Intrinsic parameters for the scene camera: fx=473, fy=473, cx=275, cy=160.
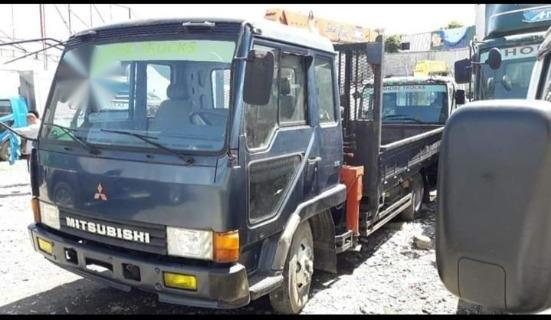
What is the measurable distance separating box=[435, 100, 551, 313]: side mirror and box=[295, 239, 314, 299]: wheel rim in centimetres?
254

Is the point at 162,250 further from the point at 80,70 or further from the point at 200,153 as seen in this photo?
the point at 80,70

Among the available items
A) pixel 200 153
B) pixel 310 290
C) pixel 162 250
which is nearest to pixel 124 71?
pixel 200 153

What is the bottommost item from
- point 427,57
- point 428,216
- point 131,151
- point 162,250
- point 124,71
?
point 428,216

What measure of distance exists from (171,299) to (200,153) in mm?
929

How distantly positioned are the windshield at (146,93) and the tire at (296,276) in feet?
3.92

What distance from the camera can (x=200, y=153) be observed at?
2.85 meters

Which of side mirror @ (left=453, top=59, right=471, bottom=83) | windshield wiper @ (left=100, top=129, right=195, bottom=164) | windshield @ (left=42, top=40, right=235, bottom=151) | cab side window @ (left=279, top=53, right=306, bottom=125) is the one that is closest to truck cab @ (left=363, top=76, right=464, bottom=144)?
side mirror @ (left=453, top=59, right=471, bottom=83)

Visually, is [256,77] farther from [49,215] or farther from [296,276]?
[49,215]

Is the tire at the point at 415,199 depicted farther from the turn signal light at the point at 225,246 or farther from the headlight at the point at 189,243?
the headlight at the point at 189,243

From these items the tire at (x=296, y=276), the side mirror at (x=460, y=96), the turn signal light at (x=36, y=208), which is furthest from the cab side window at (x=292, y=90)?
the side mirror at (x=460, y=96)

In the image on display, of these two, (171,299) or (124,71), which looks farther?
(124,71)

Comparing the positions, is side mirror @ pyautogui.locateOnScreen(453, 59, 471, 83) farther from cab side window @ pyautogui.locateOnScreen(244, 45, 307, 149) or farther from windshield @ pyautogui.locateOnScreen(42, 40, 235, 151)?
windshield @ pyautogui.locateOnScreen(42, 40, 235, 151)

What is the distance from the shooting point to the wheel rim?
372 cm

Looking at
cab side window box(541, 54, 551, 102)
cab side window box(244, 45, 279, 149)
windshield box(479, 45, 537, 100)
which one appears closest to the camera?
cab side window box(541, 54, 551, 102)
